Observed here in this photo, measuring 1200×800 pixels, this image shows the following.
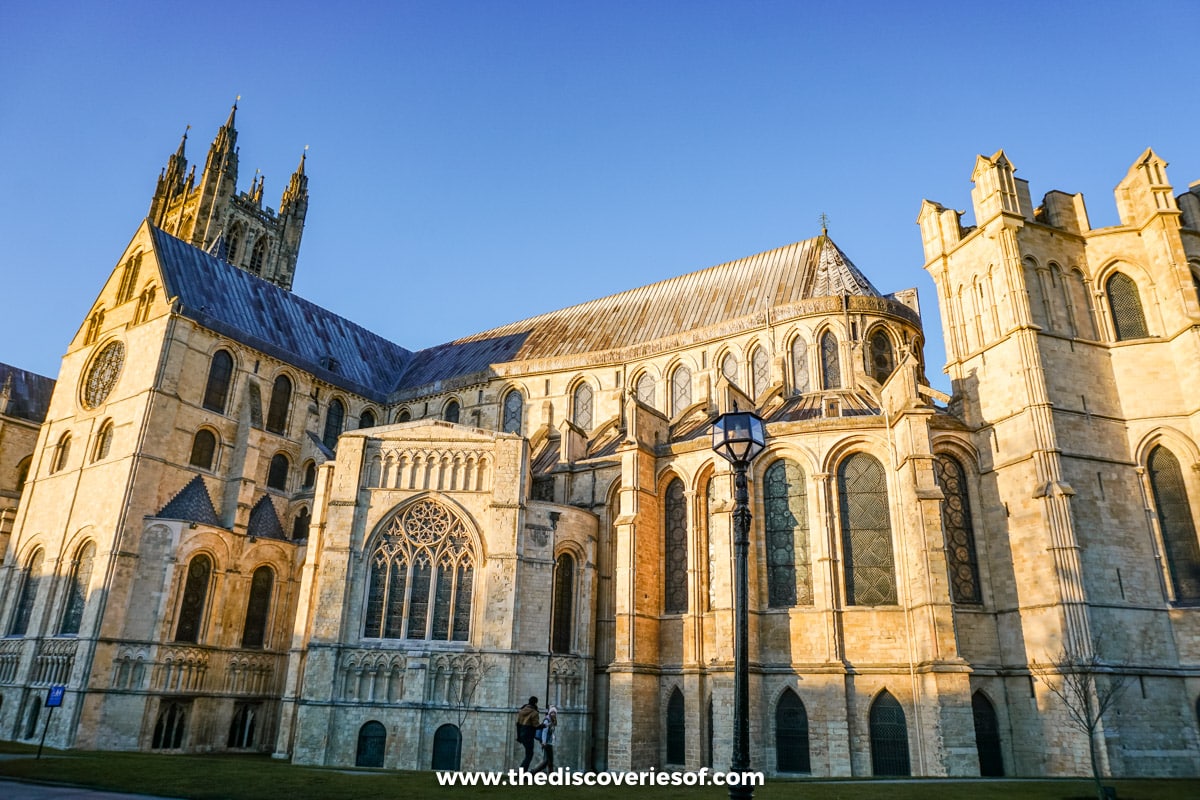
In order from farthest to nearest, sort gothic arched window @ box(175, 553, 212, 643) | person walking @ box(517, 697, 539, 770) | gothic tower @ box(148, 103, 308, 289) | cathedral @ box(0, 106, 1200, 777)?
gothic tower @ box(148, 103, 308, 289), gothic arched window @ box(175, 553, 212, 643), cathedral @ box(0, 106, 1200, 777), person walking @ box(517, 697, 539, 770)

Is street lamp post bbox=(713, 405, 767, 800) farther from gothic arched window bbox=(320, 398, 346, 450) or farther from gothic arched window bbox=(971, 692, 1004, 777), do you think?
gothic arched window bbox=(320, 398, 346, 450)

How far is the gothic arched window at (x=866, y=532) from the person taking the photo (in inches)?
859

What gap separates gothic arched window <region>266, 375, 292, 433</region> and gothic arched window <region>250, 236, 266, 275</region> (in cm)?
2453

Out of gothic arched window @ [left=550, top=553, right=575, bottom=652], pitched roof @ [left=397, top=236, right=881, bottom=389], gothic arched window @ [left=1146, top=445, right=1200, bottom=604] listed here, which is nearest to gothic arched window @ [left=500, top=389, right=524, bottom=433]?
pitched roof @ [left=397, top=236, right=881, bottom=389]

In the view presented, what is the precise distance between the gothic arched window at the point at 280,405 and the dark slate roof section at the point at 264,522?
10.7ft

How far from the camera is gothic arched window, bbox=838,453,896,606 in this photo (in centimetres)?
2183

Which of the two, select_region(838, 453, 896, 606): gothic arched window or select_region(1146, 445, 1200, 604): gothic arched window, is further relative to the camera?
select_region(838, 453, 896, 606): gothic arched window

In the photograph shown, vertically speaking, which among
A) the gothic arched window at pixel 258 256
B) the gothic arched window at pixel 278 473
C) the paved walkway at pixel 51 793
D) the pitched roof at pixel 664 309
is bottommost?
the paved walkway at pixel 51 793

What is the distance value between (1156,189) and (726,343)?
14491mm

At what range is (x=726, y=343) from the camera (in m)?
30.6

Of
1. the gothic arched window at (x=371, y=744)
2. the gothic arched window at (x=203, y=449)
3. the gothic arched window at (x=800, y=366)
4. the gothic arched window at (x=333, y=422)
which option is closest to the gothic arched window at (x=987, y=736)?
the gothic arched window at (x=800, y=366)

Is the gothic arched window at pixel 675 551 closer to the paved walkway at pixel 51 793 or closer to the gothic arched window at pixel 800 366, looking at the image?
the gothic arched window at pixel 800 366

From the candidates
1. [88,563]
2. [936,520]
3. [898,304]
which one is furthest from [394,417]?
[936,520]

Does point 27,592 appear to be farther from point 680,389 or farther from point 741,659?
point 741,659
